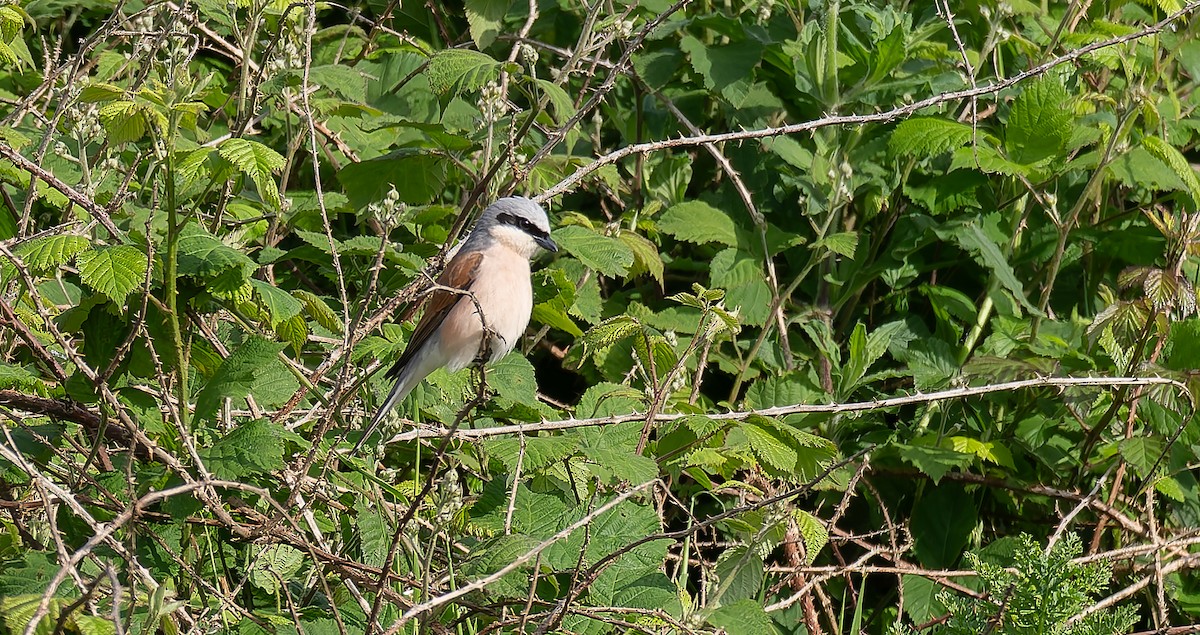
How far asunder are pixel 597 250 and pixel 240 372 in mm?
1238

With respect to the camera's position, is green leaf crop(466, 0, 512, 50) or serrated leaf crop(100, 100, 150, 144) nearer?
serrated leaf crop(100, 100, 150, 144)

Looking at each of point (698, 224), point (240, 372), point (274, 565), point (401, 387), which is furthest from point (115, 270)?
point (698, 224)

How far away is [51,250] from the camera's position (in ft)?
8.64

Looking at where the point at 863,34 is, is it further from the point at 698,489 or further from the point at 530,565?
the point at 530,565

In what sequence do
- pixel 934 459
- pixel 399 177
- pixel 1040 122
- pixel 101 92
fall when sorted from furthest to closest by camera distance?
1. pixel 1040 122
2. pixel 934 459
3. pixel 399 177
4. pixel 101 92

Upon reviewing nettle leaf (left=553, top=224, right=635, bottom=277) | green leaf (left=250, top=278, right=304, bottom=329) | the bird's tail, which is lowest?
the bird's tail

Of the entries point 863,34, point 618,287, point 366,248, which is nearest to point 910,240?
point 863,34

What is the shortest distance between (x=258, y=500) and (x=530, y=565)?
0.78 metres

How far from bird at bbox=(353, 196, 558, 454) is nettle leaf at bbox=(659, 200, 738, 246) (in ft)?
2.48

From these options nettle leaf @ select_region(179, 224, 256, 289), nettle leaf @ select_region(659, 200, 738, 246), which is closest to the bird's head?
nettle leaf @ select_region(659, 200, 738, 246)

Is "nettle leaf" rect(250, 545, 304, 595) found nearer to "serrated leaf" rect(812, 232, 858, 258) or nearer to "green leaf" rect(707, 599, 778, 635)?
"green leaf" rect(707, 599, 778, 635)

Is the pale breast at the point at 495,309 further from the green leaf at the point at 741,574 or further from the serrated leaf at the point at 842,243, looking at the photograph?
the serrated leaf at the point at 842,243

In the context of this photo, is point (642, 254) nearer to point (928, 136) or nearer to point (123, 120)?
point (928, 136)

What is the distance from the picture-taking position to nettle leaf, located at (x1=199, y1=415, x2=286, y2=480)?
2.52 meters
